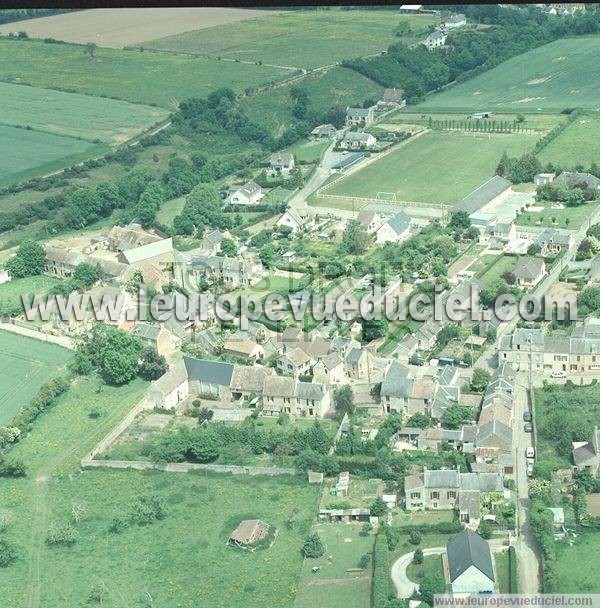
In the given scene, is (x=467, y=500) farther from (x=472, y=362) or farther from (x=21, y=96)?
(x=21, y=96)

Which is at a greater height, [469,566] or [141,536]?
[469,566]

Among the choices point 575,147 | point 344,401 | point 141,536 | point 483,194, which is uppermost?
point 575,147

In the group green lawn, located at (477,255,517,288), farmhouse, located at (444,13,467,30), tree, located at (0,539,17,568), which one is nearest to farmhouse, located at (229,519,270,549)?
tree, located at (0,539,17,568)

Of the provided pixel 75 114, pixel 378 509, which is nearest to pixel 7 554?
pixel 378 509

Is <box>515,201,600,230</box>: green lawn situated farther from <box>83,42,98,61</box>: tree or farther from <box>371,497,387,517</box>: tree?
<box>83,42,98,61</box>: tree

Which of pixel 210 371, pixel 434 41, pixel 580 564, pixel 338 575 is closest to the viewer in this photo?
pixel 580 564

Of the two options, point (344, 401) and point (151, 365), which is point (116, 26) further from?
point (344, 401)
